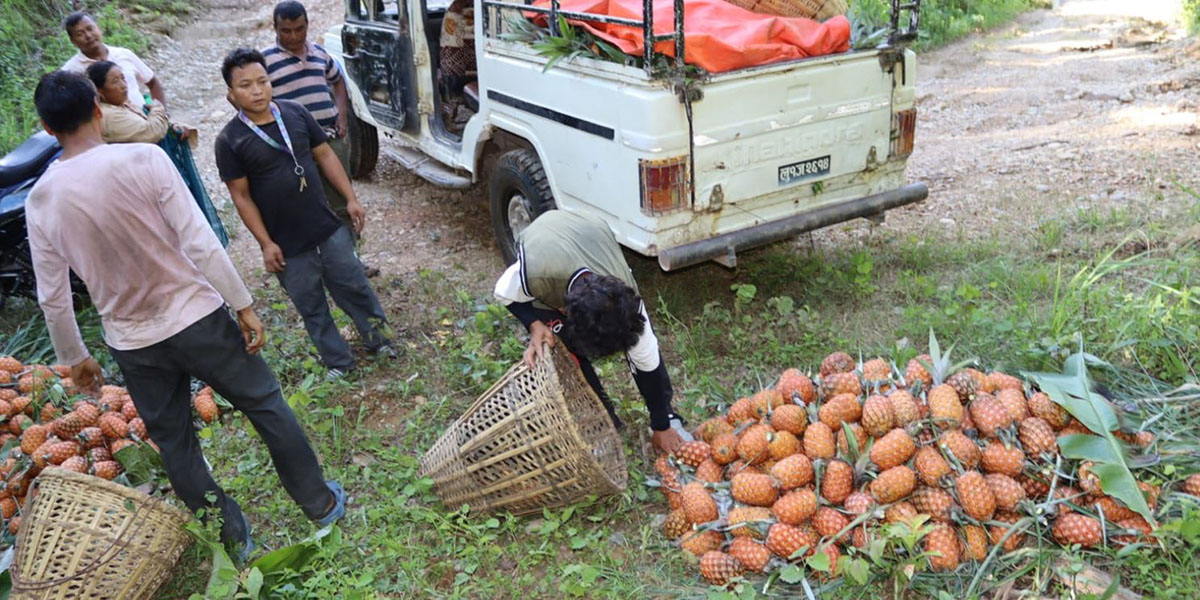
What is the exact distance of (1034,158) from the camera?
7195 millimetres

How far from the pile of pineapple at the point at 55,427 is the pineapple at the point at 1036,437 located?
366cm

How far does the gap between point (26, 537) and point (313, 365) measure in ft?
6.20

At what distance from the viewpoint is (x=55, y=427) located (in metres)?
4.09

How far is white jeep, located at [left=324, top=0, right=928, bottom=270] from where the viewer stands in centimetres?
431

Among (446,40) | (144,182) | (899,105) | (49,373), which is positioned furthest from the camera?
(446,40)

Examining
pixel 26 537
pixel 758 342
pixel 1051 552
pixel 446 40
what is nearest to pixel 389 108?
pixel 446 40

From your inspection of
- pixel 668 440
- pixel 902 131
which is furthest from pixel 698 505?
pixel 902 131

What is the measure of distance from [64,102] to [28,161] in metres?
3.48

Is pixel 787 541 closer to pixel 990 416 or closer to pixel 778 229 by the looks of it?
pixel 990 416

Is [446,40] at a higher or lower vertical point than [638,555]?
higher

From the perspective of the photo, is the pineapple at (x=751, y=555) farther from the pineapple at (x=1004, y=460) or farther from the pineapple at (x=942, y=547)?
the pineapple at (x=1004, y=460)

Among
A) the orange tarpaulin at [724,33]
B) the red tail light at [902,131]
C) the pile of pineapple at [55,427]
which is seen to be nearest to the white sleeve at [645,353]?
the orange tarpaulin at [724,33]

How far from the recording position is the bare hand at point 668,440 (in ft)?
11.8

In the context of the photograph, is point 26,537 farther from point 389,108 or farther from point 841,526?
point 389,108
